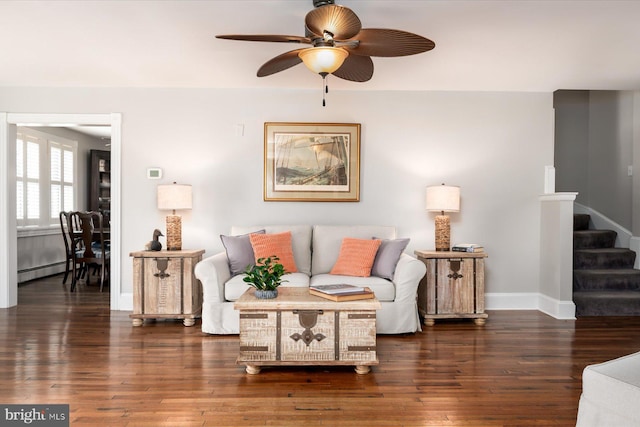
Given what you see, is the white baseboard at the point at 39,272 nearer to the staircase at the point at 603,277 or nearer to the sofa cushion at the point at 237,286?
the sofa cushion at the point at 237,286

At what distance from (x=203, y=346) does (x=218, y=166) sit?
6.71 feet

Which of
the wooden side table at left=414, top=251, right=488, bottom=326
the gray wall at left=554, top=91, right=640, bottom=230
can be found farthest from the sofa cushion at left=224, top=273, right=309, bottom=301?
the gray wall at left=554, top=91, right=640, bottom=230

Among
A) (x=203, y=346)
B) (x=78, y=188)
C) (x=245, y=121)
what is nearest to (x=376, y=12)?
(x=245, y=121)

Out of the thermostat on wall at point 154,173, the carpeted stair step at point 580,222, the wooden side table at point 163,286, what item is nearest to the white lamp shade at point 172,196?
the thermostat on wall at point 154,173

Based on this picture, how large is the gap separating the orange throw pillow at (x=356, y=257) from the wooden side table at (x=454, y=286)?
0.59m

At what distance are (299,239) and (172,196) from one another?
1336 mm

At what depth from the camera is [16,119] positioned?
481 centimetres

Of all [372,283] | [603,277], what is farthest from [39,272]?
[603,277]

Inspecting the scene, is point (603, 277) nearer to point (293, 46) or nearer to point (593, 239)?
point (593, 239)

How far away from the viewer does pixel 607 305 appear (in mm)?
4691

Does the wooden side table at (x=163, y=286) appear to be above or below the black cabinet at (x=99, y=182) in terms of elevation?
below

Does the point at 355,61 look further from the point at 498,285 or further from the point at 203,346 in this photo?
the point at 498,285

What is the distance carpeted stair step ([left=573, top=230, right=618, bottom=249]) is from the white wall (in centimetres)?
97

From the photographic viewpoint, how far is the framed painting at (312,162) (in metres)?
4.85
